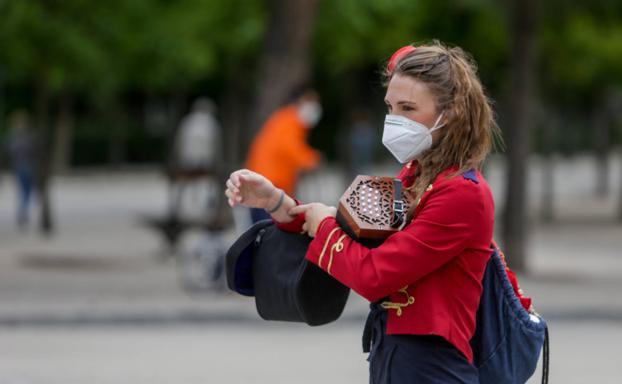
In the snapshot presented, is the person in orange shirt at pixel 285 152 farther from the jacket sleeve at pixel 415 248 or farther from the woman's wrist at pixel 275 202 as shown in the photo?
the jacket sleeve at pixel 415 248

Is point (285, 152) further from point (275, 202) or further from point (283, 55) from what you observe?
point (275, 202)

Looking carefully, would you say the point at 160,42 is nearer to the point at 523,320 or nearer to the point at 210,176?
the point at 210,176

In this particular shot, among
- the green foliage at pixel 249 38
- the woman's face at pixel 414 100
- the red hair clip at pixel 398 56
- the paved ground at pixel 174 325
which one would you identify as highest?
the green foliage at pixel 249 38

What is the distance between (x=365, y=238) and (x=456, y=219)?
0.75 feet

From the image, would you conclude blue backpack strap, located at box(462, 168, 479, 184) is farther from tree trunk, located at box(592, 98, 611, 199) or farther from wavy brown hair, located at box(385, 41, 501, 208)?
tree trunk, located at box(592, 98, 611, 199)

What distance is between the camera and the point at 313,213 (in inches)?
133

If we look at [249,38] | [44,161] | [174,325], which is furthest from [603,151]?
[174,325]

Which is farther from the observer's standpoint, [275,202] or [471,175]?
[275,202]

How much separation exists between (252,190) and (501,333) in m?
0.72

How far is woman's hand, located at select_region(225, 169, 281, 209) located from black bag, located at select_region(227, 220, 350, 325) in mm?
112

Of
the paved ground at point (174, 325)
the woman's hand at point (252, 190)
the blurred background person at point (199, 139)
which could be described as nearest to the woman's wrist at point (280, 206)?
the woman's hand at point (252, 190)

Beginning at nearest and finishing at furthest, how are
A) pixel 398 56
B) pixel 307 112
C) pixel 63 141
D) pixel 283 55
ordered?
pixel 398 56
pixel 307 112
pixel 283 55
pixel 63 141

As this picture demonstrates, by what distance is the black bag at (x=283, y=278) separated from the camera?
3.36 m

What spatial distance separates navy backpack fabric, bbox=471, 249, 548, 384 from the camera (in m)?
3.33
